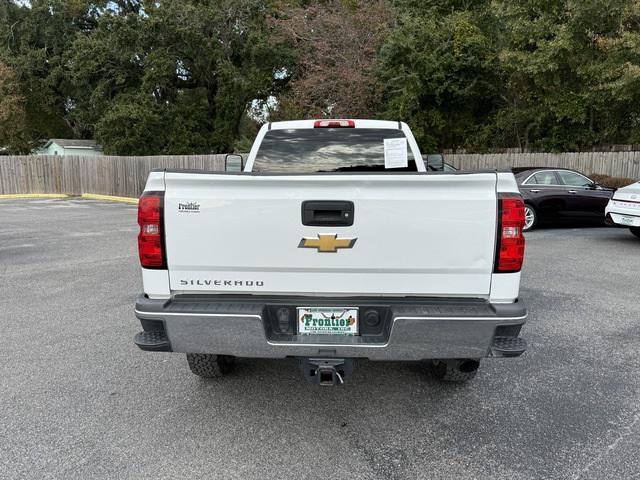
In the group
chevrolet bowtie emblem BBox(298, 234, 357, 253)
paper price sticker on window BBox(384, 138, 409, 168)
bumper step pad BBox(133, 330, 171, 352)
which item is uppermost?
paper price sticker on window BBox(384, 138, 409, 168)

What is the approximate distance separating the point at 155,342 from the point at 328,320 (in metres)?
1.03

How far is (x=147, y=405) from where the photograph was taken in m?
3.48

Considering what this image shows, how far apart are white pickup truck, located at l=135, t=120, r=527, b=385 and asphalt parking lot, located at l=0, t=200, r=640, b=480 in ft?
1.95

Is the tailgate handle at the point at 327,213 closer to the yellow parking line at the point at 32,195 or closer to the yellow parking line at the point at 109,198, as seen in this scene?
the yellow parking line at the point at 109,198

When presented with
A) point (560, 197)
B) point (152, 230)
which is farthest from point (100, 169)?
point (152, 230)

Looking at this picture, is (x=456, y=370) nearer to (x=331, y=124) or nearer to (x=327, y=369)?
(x=327, y=369)

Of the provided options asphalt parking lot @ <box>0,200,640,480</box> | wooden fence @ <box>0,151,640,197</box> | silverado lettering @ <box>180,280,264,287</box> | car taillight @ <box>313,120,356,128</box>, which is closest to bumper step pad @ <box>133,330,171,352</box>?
silverado lettering @ <box>180,280,264,287</box>

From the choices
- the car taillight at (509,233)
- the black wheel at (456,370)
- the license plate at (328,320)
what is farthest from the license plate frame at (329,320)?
the black wheel at (456,370)

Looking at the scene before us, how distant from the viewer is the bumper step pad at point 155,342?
288 centimetres

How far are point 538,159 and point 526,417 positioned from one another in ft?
54.4

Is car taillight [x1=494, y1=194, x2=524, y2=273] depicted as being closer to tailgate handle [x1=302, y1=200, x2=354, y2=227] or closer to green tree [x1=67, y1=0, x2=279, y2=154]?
tailgate handle [x1=302, y1=200, x2=354, y2=227]

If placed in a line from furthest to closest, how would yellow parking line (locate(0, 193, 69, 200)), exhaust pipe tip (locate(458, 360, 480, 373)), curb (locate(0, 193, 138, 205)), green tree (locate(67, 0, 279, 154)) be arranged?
green tree (locate(67, 0, 279, 154)) → yellow parking line (locate(0, 193, 69, 200)) → curb (locate(0, 193, 138, 205)) → exhaust pipe tip (locate(458, 360, 480, 373))

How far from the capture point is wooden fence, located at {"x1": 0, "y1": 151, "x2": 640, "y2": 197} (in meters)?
19.4

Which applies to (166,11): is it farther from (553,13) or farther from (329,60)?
(553,13)
